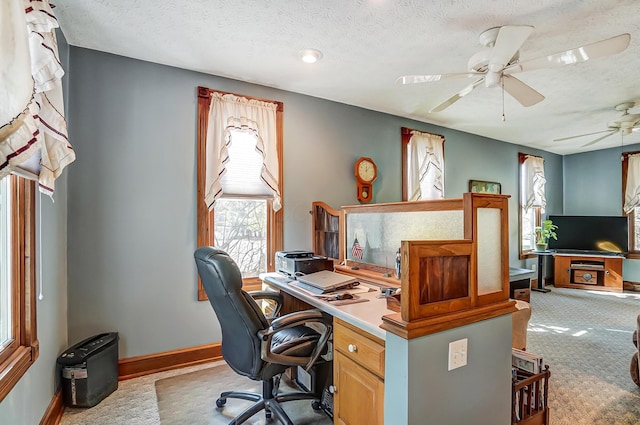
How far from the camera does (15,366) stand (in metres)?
1.50

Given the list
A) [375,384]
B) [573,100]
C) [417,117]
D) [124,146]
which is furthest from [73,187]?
[573,100]

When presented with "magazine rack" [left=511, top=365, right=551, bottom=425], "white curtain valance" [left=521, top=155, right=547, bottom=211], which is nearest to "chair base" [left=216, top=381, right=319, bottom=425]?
"magazine rack" [left=511, top=365, right=551, bottom=425]

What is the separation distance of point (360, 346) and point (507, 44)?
200 centimetres

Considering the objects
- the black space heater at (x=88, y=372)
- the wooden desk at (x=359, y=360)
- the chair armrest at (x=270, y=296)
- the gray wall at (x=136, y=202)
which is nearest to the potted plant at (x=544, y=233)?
the gray wall at (x=136, y=202)

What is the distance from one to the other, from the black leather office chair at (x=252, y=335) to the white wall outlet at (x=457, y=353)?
0.74m

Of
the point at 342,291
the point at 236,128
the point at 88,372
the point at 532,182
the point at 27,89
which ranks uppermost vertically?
the point at 236,128

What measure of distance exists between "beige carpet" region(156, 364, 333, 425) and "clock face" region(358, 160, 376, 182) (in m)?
Result: 2.39

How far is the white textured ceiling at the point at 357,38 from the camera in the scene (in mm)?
2072

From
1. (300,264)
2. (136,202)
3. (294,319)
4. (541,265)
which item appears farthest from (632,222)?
(136,202)

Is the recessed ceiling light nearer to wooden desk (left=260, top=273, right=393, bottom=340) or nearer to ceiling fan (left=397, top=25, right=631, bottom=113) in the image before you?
ceiling fan (left=397, top=25, right=631, bottom=113)

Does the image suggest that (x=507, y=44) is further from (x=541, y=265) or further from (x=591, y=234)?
(x=591, y=234)

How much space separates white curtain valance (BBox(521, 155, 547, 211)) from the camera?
595 cm

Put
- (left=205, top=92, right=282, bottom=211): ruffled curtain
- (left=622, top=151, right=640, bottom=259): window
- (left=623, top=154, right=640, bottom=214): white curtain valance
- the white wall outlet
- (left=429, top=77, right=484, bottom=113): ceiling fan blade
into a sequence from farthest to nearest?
(left=622, top=151, right=640, bottom=259): window, (left=623, top=154, right=640, bottom=214): white curtain valance, (left=205, top=92, right=282, bottom=211): ruffled curtain, (left=429, top=77, right=484, bottom=113): ceiling fan blade, the white wall outlet

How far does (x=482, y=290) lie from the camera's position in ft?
5.26
